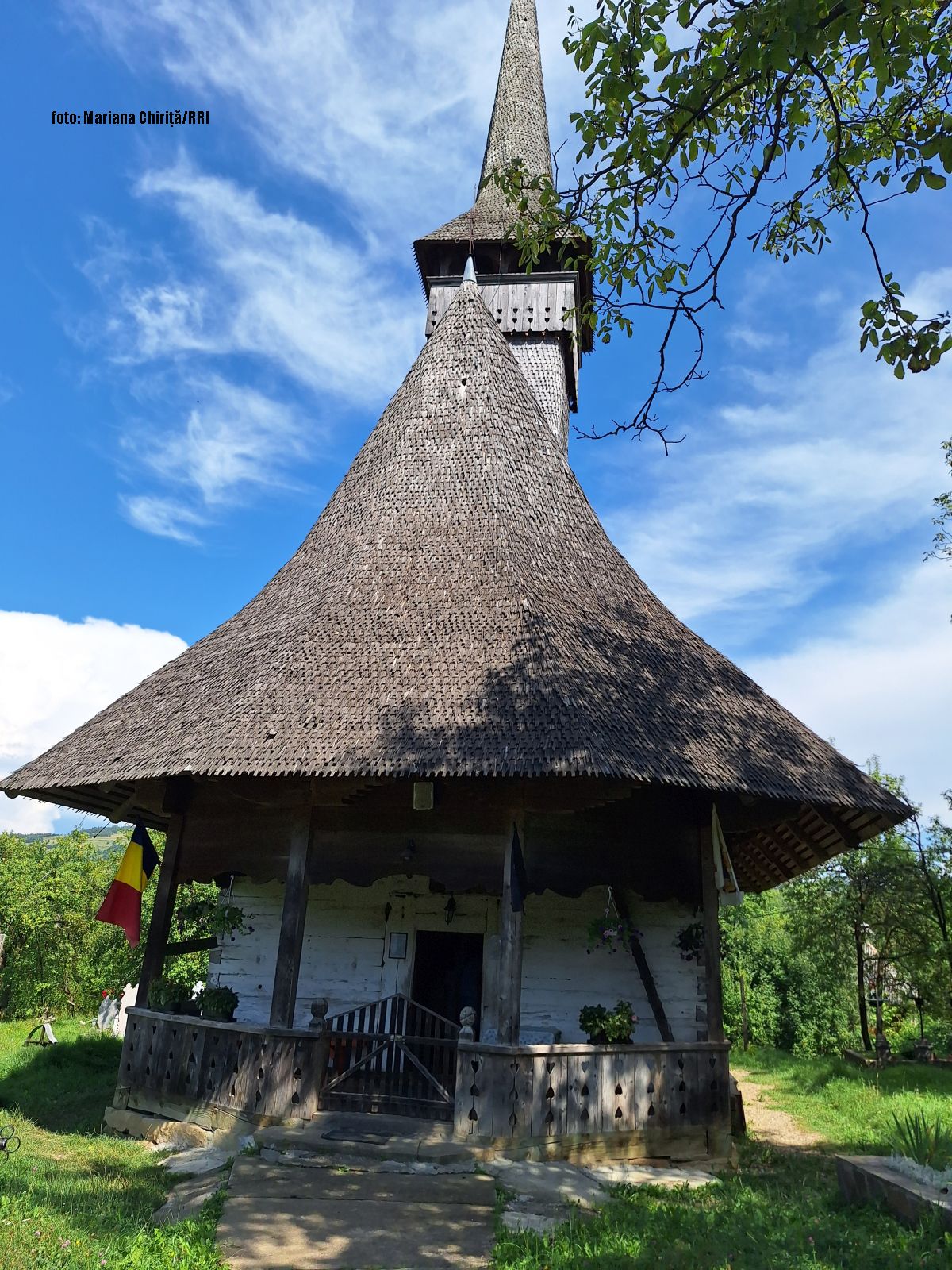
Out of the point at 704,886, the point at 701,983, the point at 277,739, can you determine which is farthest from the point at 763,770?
the point at 277,739

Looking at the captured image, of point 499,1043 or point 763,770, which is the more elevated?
point 763,770

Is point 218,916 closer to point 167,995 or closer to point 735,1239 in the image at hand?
point 167,995

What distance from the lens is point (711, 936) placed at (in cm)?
908

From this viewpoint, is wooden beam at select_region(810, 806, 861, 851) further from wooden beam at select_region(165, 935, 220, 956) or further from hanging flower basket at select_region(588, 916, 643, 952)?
wooden beam at select_region(165, 935, 220, 956)

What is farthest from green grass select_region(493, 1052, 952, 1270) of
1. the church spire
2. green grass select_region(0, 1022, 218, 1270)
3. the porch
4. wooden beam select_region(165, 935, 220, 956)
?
the church spire

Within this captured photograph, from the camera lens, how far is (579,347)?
21109 millimetres

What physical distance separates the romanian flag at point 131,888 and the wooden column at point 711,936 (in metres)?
5.82

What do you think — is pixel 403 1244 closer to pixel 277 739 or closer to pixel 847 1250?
pixel 847 1250

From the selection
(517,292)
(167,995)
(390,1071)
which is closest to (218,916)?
(167,995)

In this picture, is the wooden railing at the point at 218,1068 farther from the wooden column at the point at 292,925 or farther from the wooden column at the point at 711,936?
the wooden column at the point at 711,936

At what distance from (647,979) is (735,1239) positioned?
5.01 m

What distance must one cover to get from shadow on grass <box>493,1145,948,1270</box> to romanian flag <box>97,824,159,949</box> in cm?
594

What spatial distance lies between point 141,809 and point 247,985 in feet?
7.88

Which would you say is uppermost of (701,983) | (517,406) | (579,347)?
(579,347)
